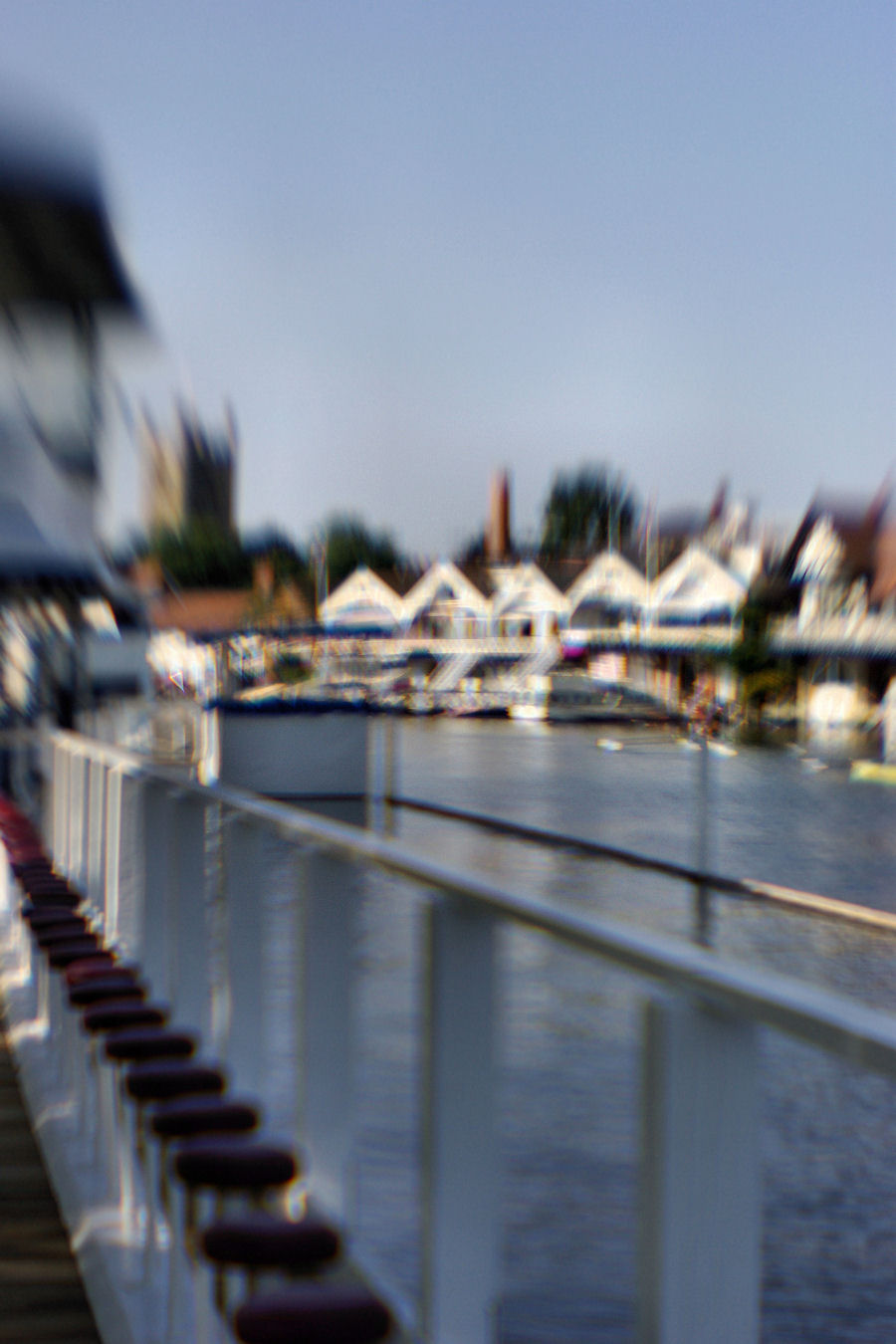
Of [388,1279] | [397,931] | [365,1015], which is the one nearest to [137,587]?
[397,931]

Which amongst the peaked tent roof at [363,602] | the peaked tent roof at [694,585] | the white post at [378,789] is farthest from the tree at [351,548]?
the white post at [378,789]

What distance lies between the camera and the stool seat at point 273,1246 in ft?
9.40

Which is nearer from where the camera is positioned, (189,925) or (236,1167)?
(236,1167)

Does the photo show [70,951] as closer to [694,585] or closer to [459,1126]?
[459,1126]

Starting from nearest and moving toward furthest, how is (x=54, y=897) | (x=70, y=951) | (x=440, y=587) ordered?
(x=70, y=951)
(x=54, y=897)
(x=440, y=587)

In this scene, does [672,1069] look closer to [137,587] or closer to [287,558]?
[137,587]

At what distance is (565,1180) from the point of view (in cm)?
591

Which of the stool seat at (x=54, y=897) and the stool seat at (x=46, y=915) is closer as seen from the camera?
the stool seat at (x=46, y=915)

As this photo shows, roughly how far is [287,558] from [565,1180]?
153172mm

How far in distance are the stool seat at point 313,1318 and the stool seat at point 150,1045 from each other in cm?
178

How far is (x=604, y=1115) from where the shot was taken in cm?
680

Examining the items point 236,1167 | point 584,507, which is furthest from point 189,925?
point 584,507

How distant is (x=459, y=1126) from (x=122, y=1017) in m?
2.19

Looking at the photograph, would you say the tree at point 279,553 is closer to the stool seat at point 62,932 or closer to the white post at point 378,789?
the white post at point 378,789
